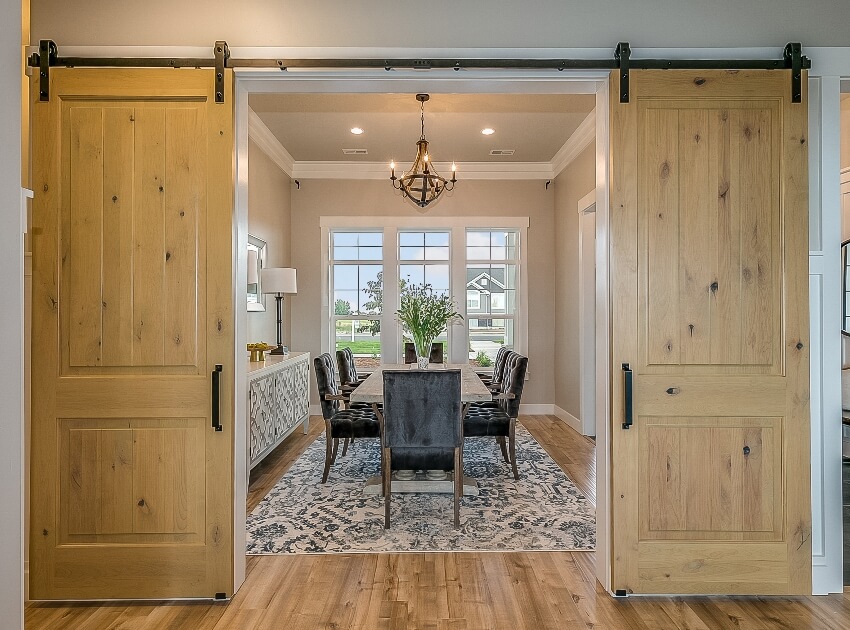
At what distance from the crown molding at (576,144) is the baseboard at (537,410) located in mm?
2804

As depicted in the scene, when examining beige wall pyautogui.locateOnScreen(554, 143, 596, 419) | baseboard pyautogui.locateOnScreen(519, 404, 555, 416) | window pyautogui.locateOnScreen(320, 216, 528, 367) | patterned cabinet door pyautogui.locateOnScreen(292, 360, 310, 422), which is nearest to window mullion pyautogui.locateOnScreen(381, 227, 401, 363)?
window pyautogui.locateOnScreen(320, 216, 528, 367)

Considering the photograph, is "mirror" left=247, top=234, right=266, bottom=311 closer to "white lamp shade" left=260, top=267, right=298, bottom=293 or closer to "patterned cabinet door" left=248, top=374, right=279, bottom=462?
"white lamp shade" left=260, top=267, right=298, bottom=293

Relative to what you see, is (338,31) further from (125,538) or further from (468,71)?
(125,538)

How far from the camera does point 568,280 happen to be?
6.39 m

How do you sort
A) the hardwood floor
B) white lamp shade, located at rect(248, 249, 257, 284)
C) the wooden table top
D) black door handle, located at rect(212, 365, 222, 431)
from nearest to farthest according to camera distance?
the hardwood floor < black door handle, located at rect(212, 365, 222, 431) < the wooden table top < white lamp shade, located at rect(248, 249, 257, 284)

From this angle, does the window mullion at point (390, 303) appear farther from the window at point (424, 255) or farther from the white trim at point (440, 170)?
the white trim at point (440, 170)

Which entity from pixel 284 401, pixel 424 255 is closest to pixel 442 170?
pixel 424 255

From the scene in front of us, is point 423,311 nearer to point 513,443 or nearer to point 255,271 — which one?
point 513,443

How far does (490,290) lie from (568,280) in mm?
1082

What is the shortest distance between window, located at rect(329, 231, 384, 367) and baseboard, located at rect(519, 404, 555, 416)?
6.29 ft

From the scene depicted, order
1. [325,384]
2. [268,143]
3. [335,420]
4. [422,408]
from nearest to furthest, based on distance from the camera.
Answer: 1. [422,408]
2. [335,420]
3. [325,384]
4. [268,143]

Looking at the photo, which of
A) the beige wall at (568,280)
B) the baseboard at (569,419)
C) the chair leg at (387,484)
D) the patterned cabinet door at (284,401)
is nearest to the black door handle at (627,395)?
the chair leg at (387,484)

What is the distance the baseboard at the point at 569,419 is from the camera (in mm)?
6064

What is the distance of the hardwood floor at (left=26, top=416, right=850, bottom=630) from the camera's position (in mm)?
2359
